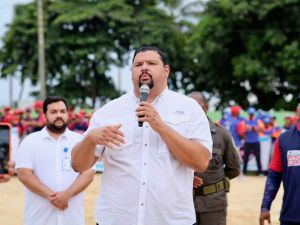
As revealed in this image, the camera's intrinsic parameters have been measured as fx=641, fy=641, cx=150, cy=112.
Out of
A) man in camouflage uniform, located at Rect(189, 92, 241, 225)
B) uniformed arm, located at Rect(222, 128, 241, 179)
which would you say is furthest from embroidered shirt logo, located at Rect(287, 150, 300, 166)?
uniformed arm, located at Rect(222, 128, 241, 179)

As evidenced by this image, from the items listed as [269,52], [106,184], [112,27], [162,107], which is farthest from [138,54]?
[112,27]

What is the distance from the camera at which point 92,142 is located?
11.4 ft

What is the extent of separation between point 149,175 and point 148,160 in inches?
3.3

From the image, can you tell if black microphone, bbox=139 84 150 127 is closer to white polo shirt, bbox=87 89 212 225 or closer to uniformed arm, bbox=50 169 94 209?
white polo shirt, bbox=87 89 212 225

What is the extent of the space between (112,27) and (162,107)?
101ft

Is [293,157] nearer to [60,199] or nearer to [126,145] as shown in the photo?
[126,145]

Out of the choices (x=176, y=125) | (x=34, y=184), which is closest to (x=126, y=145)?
(x=176, y=125)

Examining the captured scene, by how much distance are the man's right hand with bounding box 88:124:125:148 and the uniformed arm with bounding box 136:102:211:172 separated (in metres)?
0.18

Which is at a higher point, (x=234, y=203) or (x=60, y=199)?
(x=60, y=199)

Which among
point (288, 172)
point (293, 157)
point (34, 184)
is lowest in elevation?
point (34, 184)

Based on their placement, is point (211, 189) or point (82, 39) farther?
point (82, 39)

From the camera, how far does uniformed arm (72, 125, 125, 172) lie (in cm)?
344

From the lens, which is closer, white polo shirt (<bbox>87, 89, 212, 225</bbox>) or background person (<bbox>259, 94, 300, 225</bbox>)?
white polo shirt (<bbox>87, 89, 212, 225</bbox>)

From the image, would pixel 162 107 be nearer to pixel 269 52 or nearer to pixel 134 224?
pixel 134 224
